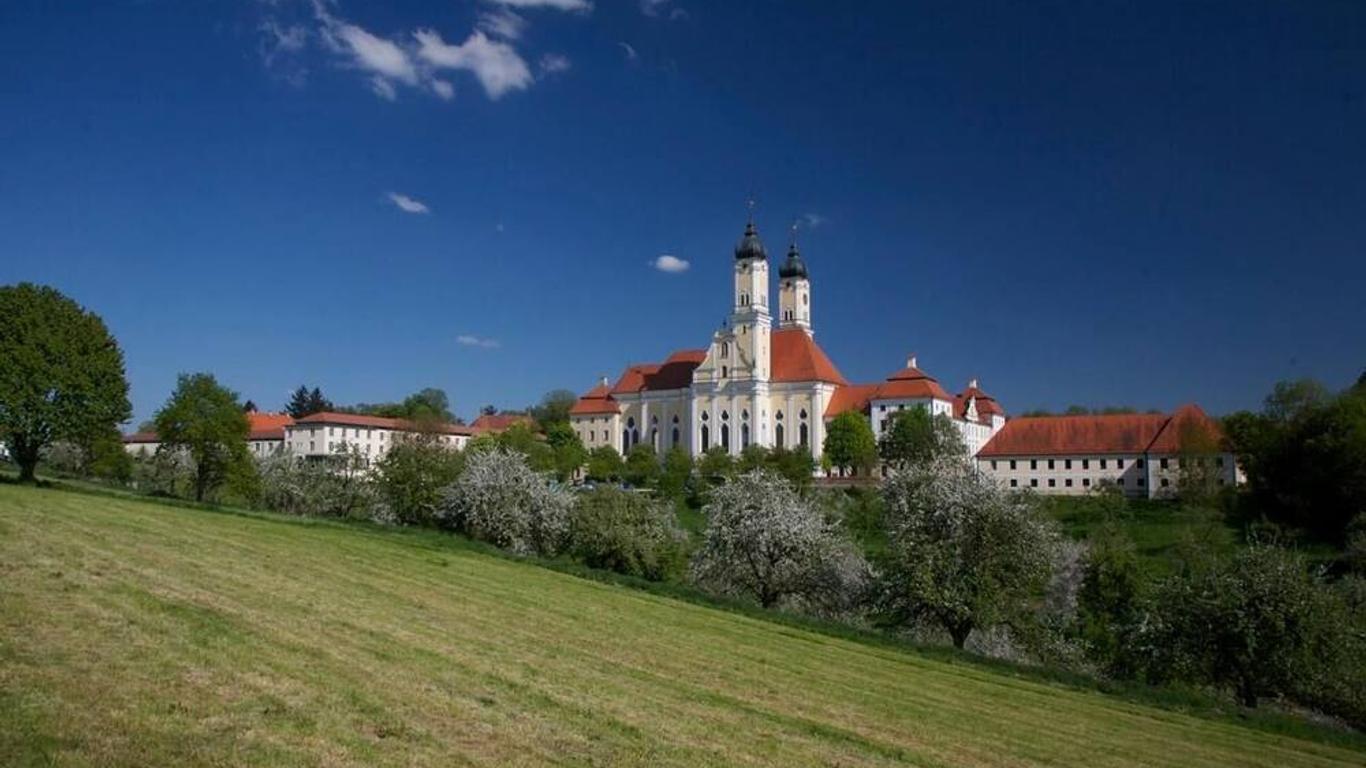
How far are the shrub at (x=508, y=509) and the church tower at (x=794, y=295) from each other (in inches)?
3468

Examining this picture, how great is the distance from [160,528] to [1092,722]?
20.9 metres

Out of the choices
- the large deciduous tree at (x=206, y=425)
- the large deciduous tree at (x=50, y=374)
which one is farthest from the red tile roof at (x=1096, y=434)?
the large deciduous tree at (x=50, y=374)

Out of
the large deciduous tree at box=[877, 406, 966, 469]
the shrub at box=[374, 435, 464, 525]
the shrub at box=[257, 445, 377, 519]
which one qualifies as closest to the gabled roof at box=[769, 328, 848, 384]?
the large deciduous tree at box=[877, 406, 966, 469]

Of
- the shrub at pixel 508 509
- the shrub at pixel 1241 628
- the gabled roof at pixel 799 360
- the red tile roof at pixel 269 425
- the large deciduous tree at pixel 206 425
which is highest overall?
the gabled roof at pixel 799 360

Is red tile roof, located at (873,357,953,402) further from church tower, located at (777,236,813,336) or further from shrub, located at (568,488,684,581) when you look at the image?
shrub, located at (568,488,684,581)

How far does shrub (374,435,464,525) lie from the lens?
48.6 m

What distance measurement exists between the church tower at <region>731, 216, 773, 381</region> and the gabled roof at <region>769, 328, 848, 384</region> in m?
1.52

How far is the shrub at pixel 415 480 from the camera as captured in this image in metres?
48.6

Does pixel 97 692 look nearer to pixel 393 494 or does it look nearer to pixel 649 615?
pixel 649 615

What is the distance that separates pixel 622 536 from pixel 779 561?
6.08 metres

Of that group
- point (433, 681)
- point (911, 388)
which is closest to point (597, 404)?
point (911, 388)

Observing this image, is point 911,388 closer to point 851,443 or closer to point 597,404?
point 851,443

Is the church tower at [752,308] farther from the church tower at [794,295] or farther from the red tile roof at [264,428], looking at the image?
the red tile roof at [264,428]

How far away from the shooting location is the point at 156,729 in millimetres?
8938
